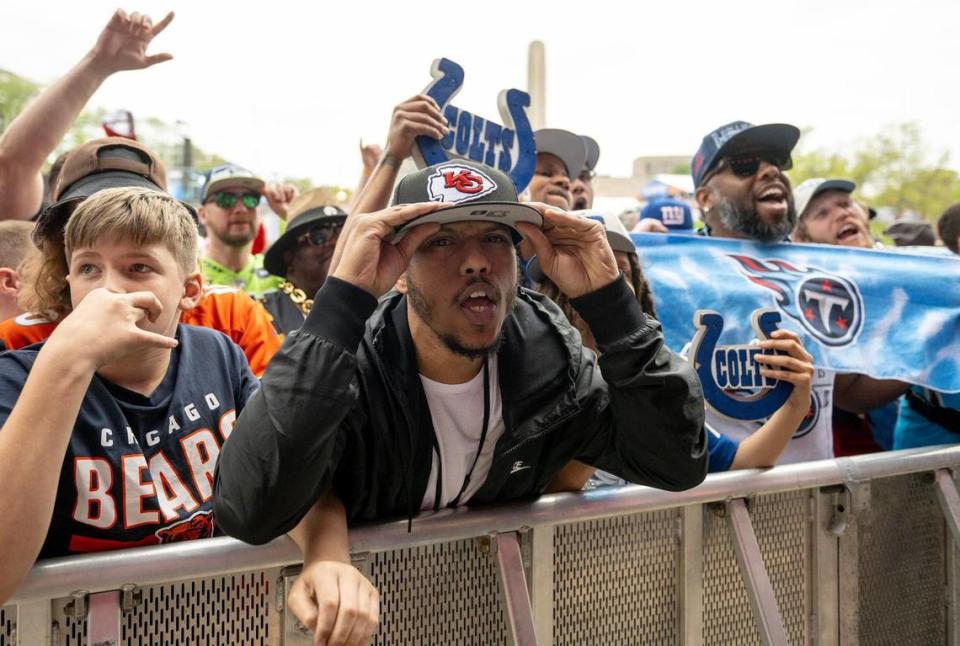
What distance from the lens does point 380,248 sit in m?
1.97

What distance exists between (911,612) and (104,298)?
2.80 meters

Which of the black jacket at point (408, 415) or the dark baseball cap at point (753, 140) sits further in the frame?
the dark baseball cap at point (753, 140)

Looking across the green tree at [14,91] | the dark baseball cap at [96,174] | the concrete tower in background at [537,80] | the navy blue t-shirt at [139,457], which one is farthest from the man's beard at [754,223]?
the green tree at [14,91]

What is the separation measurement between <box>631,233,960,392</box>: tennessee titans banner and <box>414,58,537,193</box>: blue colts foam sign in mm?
704

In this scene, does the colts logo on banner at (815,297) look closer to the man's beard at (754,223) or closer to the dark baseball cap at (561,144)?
the man's beard at (754,223)

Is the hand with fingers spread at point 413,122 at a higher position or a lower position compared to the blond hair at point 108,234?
higher

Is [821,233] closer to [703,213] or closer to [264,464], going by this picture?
[703,213]

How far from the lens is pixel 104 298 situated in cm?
171

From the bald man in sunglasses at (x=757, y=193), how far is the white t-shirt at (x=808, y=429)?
237 millimetres

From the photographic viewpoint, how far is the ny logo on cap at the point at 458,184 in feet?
6.81

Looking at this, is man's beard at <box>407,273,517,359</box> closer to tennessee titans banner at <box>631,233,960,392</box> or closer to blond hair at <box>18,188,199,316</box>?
blond hair at <box>18,188,199,316</box>

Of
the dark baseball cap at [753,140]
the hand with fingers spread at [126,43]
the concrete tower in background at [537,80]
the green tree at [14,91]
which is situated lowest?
the dark baseball cap at [753,140]

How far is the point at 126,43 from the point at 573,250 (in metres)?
1.94

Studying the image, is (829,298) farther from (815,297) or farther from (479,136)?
(479,136)
